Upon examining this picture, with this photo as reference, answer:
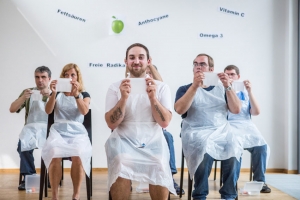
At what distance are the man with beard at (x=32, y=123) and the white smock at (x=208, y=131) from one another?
1.57m

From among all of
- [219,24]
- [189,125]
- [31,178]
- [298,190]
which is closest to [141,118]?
[189,125]

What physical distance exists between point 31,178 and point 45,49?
7.11 ft

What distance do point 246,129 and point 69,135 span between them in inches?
70.5

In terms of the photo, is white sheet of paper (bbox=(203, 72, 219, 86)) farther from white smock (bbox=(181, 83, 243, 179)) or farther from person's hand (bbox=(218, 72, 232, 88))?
white smock (bbox=(181, 83, 243, 179))

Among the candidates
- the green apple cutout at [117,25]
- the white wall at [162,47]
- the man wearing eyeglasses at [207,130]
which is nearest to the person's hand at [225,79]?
the man wearing eyeglasses at [207,130]

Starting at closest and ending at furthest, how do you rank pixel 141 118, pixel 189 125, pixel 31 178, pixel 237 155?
pixel 141 118
pixel 237 155
pixel 189 125
pixel 31 178

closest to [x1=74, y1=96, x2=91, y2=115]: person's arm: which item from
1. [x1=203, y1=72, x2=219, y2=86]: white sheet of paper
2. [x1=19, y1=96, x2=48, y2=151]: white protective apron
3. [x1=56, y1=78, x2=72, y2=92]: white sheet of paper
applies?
[x1=56, y1=78, x2=72, y2=92]: white sheet of paper

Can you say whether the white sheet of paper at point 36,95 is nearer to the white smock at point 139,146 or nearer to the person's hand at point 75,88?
the person's hand at point 75,88

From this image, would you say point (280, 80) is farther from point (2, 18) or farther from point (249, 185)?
point (2, 18)

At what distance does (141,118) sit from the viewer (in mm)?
2883

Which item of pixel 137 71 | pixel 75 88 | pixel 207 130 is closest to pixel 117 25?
pixel 75 88

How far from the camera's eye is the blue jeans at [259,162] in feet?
13.6

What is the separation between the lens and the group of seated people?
2695 millimetres

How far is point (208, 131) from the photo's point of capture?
3.35 metres
